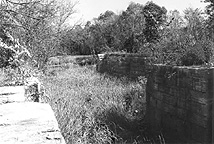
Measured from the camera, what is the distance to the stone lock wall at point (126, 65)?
8102 mm

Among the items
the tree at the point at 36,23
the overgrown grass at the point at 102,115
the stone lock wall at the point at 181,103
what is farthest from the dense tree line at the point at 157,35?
the tree at the point at 36,23

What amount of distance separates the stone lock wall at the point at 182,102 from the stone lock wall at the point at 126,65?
329cm

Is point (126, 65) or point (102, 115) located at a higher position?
point (126, 65)

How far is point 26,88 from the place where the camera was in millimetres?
3012

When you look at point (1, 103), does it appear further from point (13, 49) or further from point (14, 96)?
point (13, 49)

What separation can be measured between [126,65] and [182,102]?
5.11m

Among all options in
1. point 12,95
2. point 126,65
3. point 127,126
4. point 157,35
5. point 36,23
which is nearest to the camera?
point 12,95

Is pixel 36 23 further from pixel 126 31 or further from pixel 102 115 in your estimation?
pixel 126 31

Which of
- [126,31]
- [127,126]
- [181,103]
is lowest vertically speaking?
[127,126]

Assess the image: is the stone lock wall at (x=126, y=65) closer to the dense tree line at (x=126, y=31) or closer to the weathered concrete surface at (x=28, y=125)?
the dense tree line at (x=126, y=31)

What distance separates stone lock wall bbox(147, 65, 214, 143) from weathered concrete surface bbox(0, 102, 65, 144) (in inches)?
79.5

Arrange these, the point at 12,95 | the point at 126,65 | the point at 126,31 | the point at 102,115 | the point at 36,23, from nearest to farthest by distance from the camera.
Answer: the point at 12,95 → the point at 102,115 → the point at 36,23 → the point at 126,65 → the point at 126,31

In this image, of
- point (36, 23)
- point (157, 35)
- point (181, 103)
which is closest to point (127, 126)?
point (181, 103)

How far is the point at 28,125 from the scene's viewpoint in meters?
1.60
